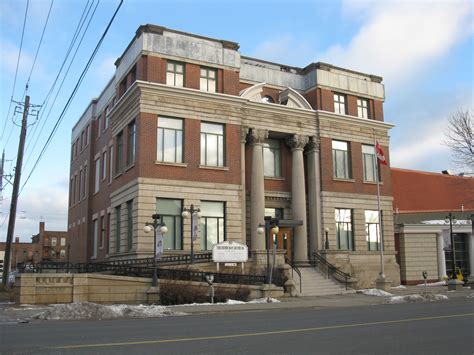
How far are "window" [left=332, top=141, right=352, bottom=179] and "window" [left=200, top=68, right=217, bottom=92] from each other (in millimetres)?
10378

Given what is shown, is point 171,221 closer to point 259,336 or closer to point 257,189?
point 257,189

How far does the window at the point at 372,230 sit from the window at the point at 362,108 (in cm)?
752

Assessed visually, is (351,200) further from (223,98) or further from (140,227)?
(140,227)

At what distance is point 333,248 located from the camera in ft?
118

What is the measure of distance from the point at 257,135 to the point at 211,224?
6.91 metres

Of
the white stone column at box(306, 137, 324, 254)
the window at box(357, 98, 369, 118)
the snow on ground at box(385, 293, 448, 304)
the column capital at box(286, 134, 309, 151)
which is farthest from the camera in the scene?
the window at box(357, 98, 369, 118)

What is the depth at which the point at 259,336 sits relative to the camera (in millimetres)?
11531

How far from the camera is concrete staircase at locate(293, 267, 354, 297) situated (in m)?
30.1

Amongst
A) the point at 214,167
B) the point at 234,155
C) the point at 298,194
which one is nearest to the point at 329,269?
the point at 298,194

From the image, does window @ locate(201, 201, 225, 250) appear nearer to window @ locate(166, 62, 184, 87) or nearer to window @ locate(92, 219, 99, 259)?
window @ locate(166, 62, 184, 87)

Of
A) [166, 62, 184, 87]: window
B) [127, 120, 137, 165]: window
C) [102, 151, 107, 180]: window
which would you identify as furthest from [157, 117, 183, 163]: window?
[102, 151, 107, 180]: window

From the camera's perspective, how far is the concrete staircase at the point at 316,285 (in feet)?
98.6

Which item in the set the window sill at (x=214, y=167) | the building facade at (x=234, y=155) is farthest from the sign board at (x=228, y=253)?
the window sill at (x=214, y=167)

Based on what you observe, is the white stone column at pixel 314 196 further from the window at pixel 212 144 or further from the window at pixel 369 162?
the window at pixel 212 144
